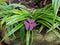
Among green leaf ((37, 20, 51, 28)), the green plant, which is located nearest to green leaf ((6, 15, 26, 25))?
the green plant

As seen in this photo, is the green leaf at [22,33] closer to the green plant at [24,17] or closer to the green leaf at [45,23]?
the green plant at [24,17]

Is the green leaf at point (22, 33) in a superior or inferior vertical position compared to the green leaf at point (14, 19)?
inferior

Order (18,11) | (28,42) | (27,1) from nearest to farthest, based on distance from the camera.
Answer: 1. (28,42)
2. (18,11)
3. (27,1)

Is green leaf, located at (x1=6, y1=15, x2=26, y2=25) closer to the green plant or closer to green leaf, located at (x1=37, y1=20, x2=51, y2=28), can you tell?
the green plant

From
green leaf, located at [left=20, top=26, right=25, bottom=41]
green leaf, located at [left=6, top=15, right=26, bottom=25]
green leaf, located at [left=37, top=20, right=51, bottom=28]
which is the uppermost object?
green leaf, located at [left=6, top=15, right=26, bottom=25]

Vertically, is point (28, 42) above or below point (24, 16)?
below

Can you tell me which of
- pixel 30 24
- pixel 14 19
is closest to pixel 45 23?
pixel 30 24

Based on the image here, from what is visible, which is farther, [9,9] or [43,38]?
[9,9]

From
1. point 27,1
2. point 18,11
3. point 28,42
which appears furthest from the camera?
point 27,1

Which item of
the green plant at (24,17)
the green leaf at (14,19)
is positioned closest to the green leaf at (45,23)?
the green plant at (24,17)

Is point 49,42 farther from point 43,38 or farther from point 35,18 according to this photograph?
→ point 35,18

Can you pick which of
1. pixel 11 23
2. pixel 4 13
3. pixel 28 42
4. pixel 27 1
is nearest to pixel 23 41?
pixel 28 42
